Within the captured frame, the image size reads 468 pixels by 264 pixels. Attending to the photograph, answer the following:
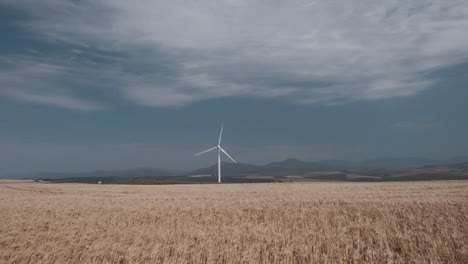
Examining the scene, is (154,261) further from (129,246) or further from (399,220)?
(399,220)

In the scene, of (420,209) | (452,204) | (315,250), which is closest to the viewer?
(315,250)

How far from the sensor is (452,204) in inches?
988

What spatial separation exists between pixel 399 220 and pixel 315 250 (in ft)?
28.2

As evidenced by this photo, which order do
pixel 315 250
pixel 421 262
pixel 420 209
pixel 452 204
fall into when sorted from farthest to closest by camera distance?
pixel 452 204 < pixel 420 209 < pixel 315 250 < pixel 421 262

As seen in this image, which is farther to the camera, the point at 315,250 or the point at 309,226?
the point at 309,226

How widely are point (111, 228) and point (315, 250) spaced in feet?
29.6

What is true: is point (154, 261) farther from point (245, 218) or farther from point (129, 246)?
point (245, 218)

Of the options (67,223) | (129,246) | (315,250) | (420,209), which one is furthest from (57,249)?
(420,209)

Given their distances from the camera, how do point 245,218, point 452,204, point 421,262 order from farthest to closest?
point 452,204 < point 245,218 < point 421,262

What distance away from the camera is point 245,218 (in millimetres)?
21141

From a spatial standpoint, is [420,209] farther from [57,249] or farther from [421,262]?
[57,249]

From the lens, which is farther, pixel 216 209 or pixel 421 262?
pixel 216 209

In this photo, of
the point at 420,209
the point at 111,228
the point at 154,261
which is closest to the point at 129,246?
the point at 154,261

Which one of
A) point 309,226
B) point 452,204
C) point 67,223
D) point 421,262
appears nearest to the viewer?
point 421,262
